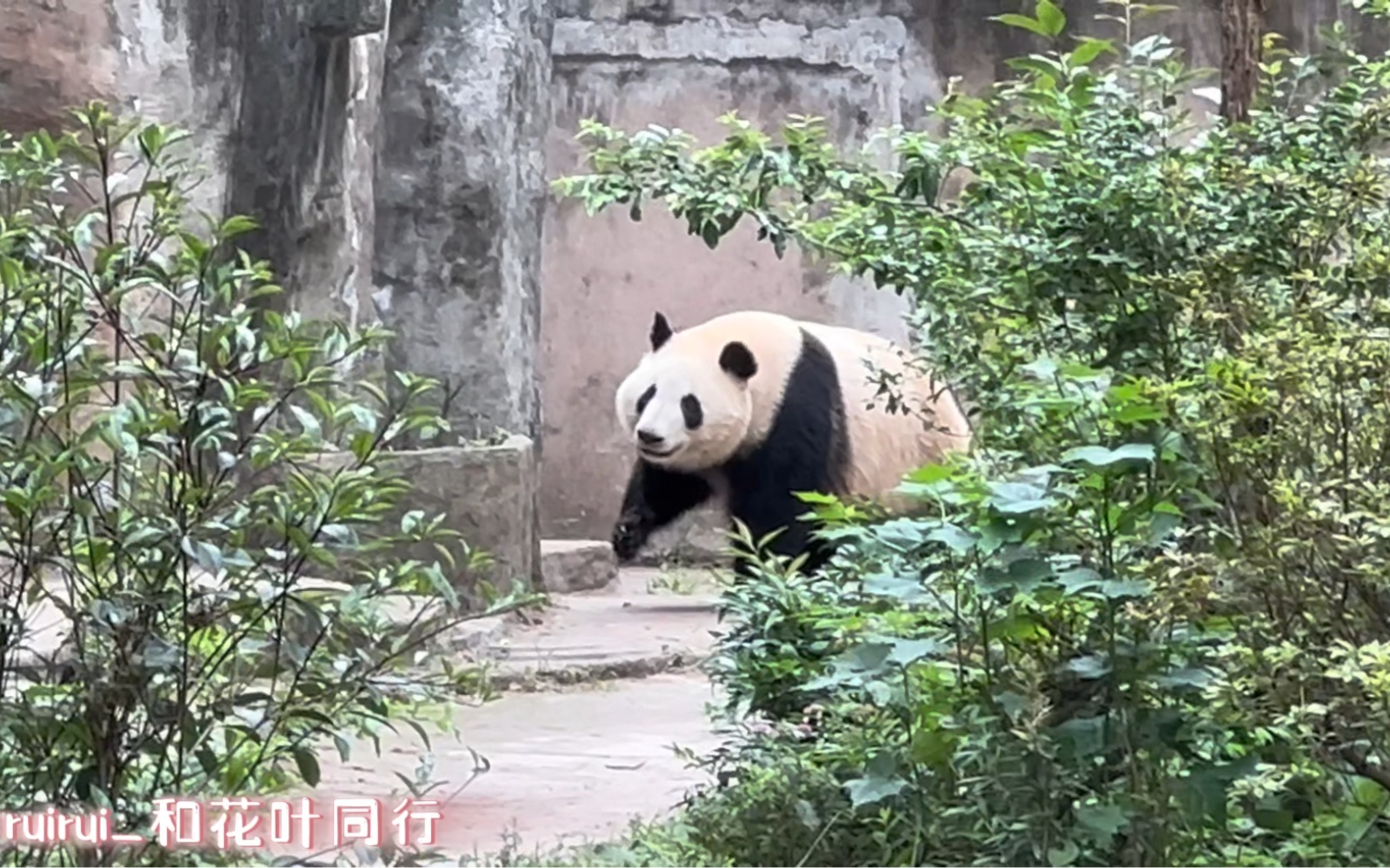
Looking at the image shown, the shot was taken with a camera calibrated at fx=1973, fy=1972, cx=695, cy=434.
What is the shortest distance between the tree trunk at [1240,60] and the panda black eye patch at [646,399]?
3684mm

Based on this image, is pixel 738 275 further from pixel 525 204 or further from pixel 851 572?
pixel 851 572

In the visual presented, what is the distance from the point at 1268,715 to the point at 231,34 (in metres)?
4.25

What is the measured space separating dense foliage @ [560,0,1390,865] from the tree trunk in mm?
143

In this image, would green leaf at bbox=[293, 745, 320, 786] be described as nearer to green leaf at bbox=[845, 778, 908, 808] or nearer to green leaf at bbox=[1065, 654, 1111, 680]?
green leaf at bbox=[845, 778, 908, 808]

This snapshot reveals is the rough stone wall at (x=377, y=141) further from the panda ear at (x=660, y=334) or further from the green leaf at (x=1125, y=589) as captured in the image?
the green leaf at (x=1125, y=589)

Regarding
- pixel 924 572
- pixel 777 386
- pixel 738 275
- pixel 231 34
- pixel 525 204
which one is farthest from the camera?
pixel 738 275

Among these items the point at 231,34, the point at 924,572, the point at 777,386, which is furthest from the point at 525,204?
the point at 924,572

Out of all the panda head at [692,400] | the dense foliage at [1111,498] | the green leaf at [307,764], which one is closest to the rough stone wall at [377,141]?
the panda head at [692,400]

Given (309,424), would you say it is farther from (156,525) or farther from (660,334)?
(660,334)

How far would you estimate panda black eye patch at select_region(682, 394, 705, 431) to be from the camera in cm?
714

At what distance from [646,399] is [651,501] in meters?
0.48

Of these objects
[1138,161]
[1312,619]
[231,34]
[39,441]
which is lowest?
[1312,619]

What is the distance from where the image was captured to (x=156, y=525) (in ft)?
8.60

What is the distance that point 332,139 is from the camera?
6465mm
